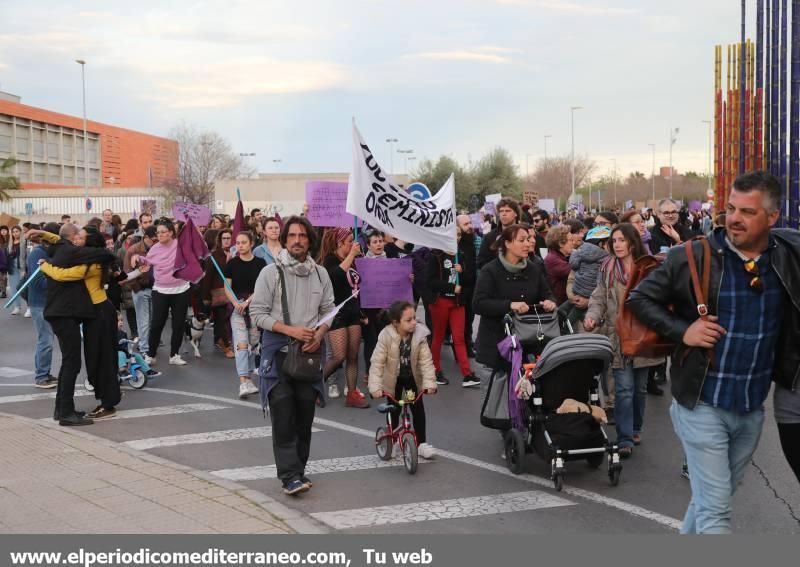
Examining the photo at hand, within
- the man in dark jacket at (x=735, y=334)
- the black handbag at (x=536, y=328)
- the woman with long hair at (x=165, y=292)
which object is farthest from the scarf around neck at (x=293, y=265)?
the woman with long hair at (x=165, y=292)

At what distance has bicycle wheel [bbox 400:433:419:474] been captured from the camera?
7.26 meters

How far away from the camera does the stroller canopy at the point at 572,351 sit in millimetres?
6828

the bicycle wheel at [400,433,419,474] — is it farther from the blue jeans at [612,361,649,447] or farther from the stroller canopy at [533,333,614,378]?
the blue jeans at [612,361,649,447]

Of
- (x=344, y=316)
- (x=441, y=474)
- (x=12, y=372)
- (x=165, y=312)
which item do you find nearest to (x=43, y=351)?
(x=12, y=372)

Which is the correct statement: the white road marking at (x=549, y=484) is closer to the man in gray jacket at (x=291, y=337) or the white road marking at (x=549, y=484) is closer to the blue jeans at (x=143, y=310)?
the man in gray jacket at (x=291, y=337)

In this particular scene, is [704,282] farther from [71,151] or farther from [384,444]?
[71,151]

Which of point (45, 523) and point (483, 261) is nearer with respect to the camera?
point (45, 523)

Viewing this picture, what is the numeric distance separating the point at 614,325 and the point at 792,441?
11.8ft

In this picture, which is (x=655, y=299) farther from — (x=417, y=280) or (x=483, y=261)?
(x=417, y=280)

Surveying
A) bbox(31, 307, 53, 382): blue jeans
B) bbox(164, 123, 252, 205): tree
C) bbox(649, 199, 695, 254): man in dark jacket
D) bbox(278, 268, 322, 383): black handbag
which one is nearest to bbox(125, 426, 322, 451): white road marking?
bbox(278, 268, 322, 383): black handbag

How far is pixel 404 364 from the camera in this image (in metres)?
7.73

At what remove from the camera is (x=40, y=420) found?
935 centimetres

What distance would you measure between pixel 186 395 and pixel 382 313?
2.52 m

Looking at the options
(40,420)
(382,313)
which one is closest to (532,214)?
(382,313)
